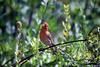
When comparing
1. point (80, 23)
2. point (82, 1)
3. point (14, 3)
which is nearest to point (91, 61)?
point (80, 23)

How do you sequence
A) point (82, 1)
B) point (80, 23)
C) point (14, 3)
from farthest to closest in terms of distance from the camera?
point (14, 3) < point (82, 1) < point (80, 23)

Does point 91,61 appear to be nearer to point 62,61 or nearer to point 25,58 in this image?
point 62,61

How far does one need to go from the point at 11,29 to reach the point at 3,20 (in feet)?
1.14

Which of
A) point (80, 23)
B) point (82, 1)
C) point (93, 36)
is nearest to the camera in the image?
point (93, 36)

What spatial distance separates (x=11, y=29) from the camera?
14.5ft

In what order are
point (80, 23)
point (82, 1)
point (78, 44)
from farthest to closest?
point (82, 1) → point (80, 23) → point (78, 44)

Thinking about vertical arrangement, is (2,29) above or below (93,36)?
below

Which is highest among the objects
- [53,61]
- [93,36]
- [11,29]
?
[93,36]

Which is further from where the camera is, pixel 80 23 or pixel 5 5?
pixel 5 5

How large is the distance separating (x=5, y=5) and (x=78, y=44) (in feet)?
11.1

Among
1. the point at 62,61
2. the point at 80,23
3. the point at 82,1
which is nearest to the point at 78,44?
the point at 62,61

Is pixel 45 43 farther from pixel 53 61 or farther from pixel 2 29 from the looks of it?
pixel 2 29

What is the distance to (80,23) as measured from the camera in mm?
2070

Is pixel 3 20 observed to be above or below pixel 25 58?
below
